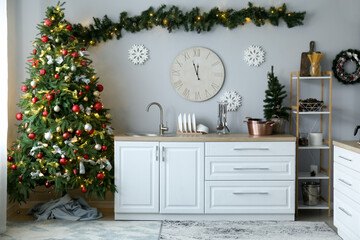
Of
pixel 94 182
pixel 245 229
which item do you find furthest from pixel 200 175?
pixel 94 182

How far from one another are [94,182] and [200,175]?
3.31 feet

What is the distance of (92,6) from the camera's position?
4730 mm

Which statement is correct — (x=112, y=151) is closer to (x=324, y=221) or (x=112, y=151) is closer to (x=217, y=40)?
(x=217, y=40)

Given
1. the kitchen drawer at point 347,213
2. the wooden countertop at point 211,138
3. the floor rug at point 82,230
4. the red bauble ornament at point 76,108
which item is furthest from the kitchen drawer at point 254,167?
the red bauble ornament at point 76,108

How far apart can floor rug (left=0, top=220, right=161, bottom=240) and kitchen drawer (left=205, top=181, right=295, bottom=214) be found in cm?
61

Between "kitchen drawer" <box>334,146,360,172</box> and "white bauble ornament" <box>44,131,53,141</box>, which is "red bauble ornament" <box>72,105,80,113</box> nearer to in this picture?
"white bauble ornament" <box>44,131,53,141</box>

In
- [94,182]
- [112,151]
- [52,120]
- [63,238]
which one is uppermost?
[52,120]

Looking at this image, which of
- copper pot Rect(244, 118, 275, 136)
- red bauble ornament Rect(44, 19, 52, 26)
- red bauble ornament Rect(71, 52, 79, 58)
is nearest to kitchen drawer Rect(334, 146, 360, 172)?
copper pot Rect(244, 118, 275, 136)

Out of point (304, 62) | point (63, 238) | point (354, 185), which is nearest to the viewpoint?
point (354, 185)

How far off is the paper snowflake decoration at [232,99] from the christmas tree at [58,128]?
1.34 m

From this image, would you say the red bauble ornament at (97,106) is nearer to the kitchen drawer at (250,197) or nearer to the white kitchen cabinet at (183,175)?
the white kitchen cabinet at (183,175)

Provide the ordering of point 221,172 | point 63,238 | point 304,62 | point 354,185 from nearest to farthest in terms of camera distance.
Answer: point 354,185 → point 63,238 → point 221,172 → point 304,62

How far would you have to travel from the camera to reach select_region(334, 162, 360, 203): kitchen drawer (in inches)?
128

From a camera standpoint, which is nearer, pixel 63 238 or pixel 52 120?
pixel 63 238
